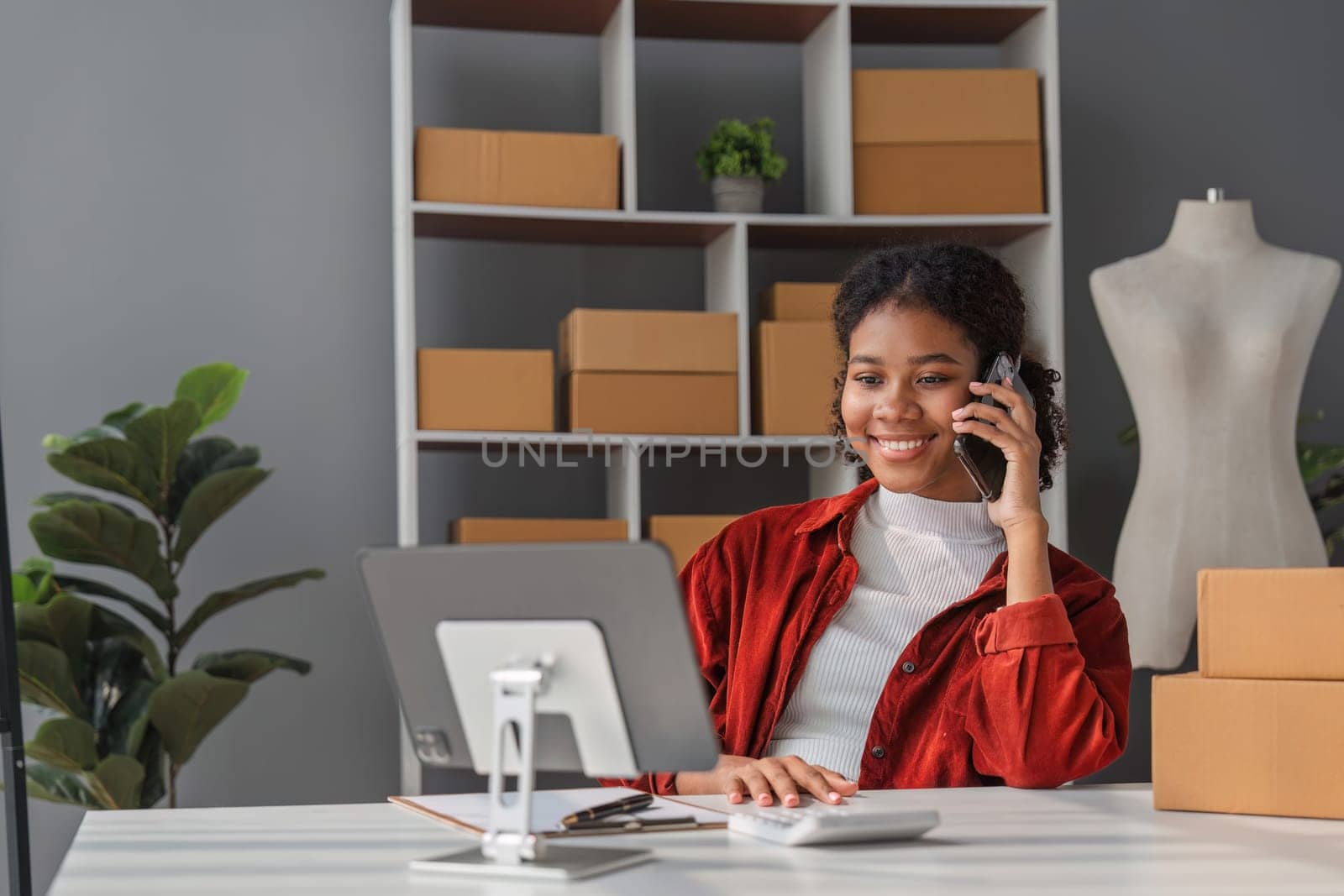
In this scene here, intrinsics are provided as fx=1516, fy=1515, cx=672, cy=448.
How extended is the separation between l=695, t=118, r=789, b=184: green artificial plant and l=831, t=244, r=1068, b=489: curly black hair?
1.31 metres

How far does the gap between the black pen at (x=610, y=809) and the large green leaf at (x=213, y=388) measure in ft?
6.31

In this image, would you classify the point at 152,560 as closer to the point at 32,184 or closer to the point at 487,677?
the point at 32,184

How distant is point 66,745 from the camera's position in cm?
290

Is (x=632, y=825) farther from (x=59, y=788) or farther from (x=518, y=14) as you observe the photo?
(x=518, y=14)

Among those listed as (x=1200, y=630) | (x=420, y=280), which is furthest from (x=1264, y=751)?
(x=420, y=280)

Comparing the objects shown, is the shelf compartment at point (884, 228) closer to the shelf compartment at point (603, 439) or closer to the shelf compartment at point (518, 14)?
the shelf compartment at point (603, 439)

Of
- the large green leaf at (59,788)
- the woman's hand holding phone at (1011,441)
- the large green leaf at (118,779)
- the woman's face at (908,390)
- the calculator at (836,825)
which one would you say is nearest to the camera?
the calculator at (836,825)

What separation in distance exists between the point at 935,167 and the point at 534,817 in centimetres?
234

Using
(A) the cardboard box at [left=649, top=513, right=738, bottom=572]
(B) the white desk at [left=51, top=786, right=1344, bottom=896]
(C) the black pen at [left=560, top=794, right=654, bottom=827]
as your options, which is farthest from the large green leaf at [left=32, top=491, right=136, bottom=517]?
(C) the black pen at [left=560, top=794, right=654, bottom=827]

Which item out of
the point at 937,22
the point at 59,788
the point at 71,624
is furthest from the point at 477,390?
the point at 937,22

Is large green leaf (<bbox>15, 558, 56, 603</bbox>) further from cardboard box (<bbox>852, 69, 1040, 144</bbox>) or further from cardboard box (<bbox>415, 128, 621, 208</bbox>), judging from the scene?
cardboard box (<bbox>852, 69, 1040, 144</bbox>)

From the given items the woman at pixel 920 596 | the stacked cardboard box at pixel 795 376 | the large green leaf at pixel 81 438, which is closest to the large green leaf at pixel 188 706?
the large green leaf at pixel 81 438

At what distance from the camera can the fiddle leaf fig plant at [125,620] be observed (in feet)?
9.55

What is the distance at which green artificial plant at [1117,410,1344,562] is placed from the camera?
3.46m
